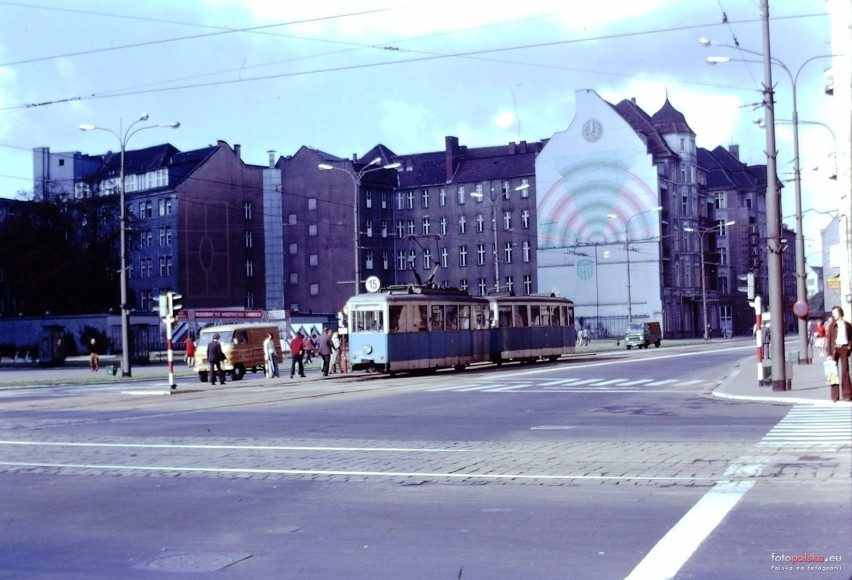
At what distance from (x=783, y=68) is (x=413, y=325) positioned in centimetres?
1453

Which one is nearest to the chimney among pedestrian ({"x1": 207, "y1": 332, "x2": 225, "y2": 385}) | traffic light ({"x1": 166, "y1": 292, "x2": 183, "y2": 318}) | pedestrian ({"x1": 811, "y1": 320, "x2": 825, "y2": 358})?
pedestrian ({"x1": 811, "y1": 320, "x2": 825, "y2": 358})

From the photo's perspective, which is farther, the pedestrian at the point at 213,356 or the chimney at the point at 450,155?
the chimney at the point at 450,155

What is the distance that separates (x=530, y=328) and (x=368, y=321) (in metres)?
12.3

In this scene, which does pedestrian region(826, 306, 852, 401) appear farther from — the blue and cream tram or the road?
the blue and cream tram

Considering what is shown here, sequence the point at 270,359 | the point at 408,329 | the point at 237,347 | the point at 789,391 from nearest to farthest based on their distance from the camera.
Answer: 1. the point at 789,391
2. the point at 408,329
3. the point at 270,359
4. the point at 237,347

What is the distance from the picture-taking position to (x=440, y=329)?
41.1 m

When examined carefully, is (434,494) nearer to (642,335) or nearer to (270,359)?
(270,359)

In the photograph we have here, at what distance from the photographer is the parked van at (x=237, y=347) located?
137ft

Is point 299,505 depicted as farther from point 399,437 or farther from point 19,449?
point 19,449

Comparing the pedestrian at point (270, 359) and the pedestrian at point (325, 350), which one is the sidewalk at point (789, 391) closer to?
the pedestrian at point (325, 350)

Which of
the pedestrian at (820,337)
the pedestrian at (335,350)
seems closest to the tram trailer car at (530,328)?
the pedestrian at (335,350)

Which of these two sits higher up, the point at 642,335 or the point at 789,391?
the point at 642,335

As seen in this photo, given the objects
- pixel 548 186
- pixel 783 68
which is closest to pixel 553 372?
pixel 783 68

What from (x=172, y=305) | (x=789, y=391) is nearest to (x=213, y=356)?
(x=172, y=305)
